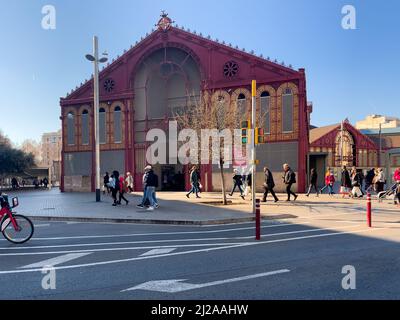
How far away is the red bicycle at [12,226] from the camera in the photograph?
28.2ft

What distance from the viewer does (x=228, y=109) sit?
17750 millimetres

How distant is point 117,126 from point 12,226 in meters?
21.6

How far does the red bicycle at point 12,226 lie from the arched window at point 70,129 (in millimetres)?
23538

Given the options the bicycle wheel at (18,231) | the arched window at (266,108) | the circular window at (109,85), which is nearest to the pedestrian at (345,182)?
the arched window at (266,108)

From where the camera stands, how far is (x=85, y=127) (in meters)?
31.0

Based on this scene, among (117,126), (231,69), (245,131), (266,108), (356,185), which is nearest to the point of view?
(245,131)

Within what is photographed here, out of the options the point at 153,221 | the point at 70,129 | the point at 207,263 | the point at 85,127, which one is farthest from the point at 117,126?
the point at 207,263

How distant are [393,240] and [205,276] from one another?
5108 millimetres

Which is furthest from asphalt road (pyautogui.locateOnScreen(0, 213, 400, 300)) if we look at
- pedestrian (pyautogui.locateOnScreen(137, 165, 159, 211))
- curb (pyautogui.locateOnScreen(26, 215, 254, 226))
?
pedestrian (pyautogui.locateOnScreen(137, 165, 159, 211))

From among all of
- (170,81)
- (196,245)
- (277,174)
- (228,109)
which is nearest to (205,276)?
(196,245)

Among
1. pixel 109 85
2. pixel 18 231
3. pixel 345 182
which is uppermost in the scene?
pixel 109 85

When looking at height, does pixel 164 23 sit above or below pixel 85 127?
above

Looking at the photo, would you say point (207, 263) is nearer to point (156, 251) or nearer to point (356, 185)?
point (156, 251)

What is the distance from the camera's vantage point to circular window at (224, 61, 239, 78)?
26211 millimetres
